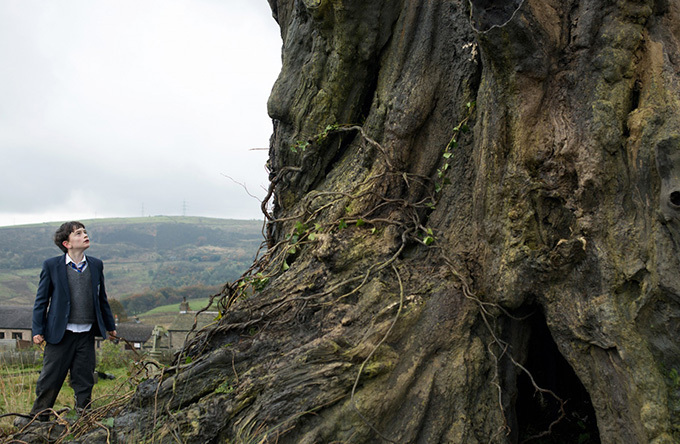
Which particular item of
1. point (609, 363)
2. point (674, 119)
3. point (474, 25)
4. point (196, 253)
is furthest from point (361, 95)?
point (196, 253)

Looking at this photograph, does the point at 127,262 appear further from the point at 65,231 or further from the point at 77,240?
the point at 77,240

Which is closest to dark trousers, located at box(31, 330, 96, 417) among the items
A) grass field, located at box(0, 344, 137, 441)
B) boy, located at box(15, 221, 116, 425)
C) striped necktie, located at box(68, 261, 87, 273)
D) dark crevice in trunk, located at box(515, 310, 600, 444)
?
boy, located at box(15, 221, 116, 425)

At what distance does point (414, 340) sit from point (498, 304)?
943mm

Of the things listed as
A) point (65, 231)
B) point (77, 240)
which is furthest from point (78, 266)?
point (65, 231)

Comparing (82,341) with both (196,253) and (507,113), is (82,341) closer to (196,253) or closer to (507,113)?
(507,113)

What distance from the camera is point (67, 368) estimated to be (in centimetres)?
653

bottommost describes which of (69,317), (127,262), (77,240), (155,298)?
(155,298)

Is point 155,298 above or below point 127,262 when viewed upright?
below

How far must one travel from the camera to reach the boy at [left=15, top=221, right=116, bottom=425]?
634cm

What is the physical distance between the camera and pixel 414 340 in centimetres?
491

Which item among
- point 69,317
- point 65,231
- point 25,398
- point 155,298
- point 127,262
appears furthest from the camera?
point 127,262

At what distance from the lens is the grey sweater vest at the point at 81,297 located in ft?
21.4

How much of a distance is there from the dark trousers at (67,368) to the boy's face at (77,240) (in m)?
1.12

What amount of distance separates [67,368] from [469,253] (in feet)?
17.7
